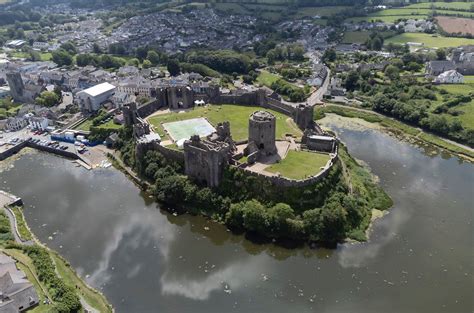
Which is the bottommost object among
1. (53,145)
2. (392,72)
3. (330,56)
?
(53,145)

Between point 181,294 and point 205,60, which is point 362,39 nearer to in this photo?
point 205,60

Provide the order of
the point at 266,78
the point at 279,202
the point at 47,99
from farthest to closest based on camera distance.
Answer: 1. the point at 266,78
2. the point at 47,99
3. the point at 279,202

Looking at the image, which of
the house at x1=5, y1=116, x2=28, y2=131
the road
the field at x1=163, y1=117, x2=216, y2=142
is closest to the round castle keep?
the field at x1=163, y1=117, x2=216, y2=142

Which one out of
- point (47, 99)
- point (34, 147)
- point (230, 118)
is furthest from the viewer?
point (47, 99)

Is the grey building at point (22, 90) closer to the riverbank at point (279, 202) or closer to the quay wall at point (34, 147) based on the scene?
the quay wall at point (34, 147)

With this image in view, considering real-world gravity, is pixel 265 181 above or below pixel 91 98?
above

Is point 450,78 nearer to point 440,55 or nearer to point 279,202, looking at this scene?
point 440,55

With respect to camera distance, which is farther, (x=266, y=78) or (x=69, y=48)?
(x=69, y=48)

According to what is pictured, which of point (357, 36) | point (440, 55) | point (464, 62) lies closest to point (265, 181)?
point (464, 62)
